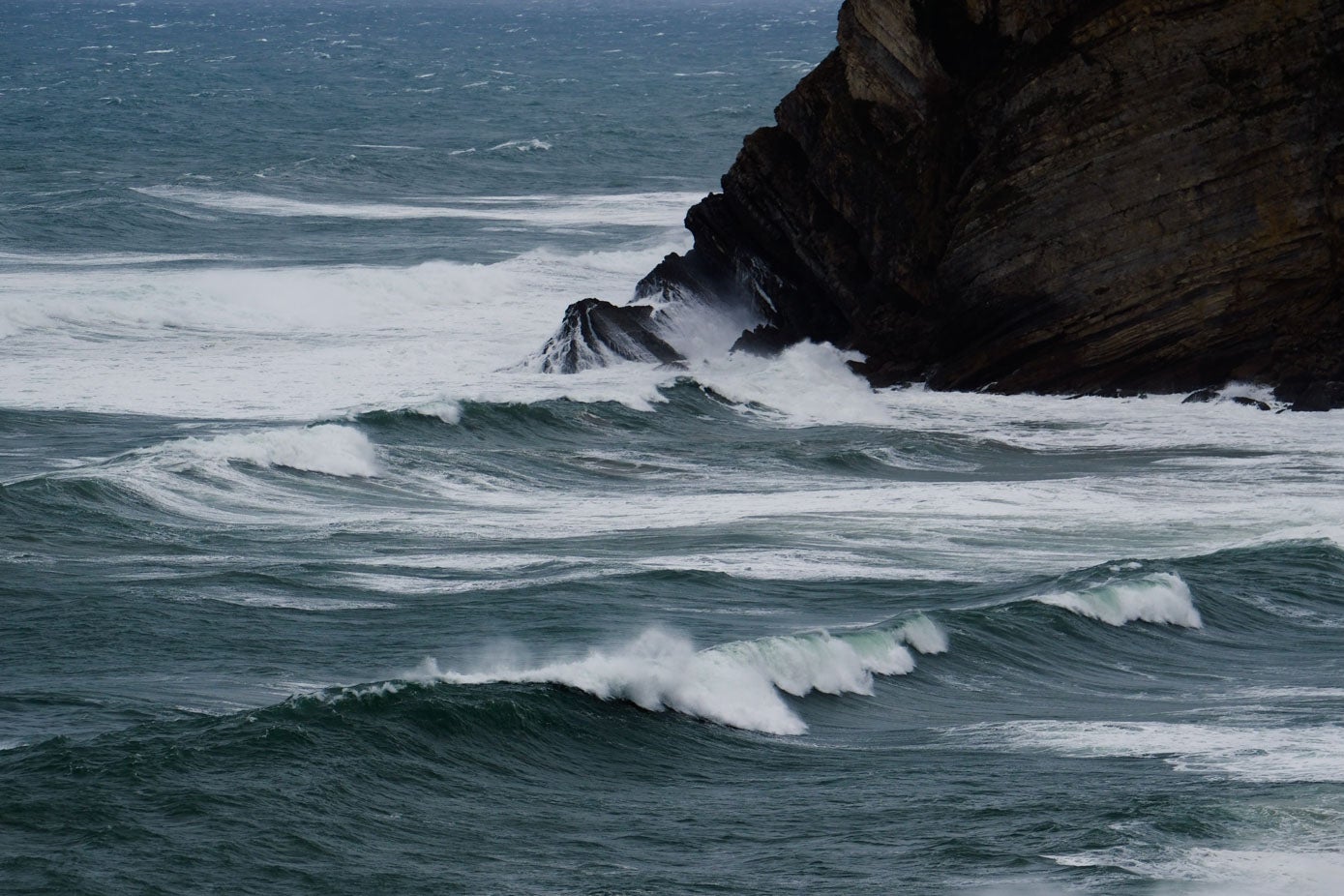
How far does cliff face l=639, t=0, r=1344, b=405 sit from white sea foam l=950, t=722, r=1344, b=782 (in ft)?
42.9

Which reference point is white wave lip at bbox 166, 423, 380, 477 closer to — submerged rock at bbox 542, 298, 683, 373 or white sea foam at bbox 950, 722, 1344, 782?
submerged rock at bbox 542, 298, 683, 373

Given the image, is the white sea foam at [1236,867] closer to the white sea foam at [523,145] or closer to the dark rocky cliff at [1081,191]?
the dark rocky cliff at [1081,191]

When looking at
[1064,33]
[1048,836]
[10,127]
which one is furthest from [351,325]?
[10,127]

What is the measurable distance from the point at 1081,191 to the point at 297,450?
10.6 m

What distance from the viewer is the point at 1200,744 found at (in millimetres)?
12961

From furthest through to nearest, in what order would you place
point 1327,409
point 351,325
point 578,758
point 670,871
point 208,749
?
point 351,325, point 1327,409, point 578,758, point 208,749, point 670,871

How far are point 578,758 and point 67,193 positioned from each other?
41874mm

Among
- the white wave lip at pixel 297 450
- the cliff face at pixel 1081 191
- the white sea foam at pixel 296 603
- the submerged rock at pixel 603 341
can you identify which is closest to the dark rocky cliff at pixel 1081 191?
the cliff face at pixel 1081 191

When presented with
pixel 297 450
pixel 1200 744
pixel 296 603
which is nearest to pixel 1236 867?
pixel 1200 744

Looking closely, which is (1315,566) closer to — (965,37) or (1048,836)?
(1048,836)

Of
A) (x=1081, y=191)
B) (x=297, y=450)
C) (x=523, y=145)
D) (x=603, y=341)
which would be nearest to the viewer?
(x=297, y=450)

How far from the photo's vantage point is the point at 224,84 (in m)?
93.3

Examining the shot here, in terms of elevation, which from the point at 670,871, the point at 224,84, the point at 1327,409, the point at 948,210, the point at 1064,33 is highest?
the point at 224,84

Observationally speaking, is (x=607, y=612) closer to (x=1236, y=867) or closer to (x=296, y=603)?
(x=296, y=603)
